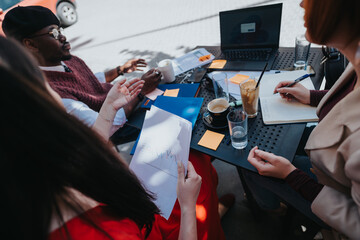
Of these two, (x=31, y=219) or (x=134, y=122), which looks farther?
(x=134, y=122)

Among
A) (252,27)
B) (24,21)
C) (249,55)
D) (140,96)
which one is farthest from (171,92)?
(24,21)

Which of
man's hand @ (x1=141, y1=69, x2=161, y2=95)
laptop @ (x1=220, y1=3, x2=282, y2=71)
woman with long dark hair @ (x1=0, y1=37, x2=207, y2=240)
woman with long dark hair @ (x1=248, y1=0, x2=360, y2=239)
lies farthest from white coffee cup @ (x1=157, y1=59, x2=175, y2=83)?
woman with long dark hair @ (x1=0, y1=37, x2=207, y2=240)

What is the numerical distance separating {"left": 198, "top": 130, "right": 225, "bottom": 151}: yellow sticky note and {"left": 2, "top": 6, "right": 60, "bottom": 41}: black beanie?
1.30m

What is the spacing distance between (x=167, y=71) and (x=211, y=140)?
70 cm

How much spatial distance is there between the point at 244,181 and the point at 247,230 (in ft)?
1.43

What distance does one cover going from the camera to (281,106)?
1.18 meters

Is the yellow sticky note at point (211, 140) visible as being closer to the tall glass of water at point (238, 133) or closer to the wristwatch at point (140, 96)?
the tall glass of water at point (238, 133)

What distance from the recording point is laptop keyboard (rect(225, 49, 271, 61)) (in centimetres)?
157

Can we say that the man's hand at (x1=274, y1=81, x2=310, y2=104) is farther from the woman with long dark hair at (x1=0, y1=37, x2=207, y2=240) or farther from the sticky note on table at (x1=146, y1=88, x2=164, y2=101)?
the woman with long dark hair at (x1=0, y1=37, x2=207, y2=240)

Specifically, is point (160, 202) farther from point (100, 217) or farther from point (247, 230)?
point (247, 230)

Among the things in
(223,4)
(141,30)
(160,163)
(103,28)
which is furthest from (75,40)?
(160,163)

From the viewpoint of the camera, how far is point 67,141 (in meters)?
0.53

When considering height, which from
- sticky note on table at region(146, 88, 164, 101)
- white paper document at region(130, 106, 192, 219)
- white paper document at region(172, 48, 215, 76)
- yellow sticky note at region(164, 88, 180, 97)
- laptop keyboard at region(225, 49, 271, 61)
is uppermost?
laptop keyboard at region(225, 49, 271, 61)

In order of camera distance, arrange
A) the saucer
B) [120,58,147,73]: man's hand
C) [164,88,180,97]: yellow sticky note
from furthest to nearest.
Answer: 1. [120,58,147,73]: man's hand
2. [164,88,180,97]: yellow sticky note
3. the saucer
